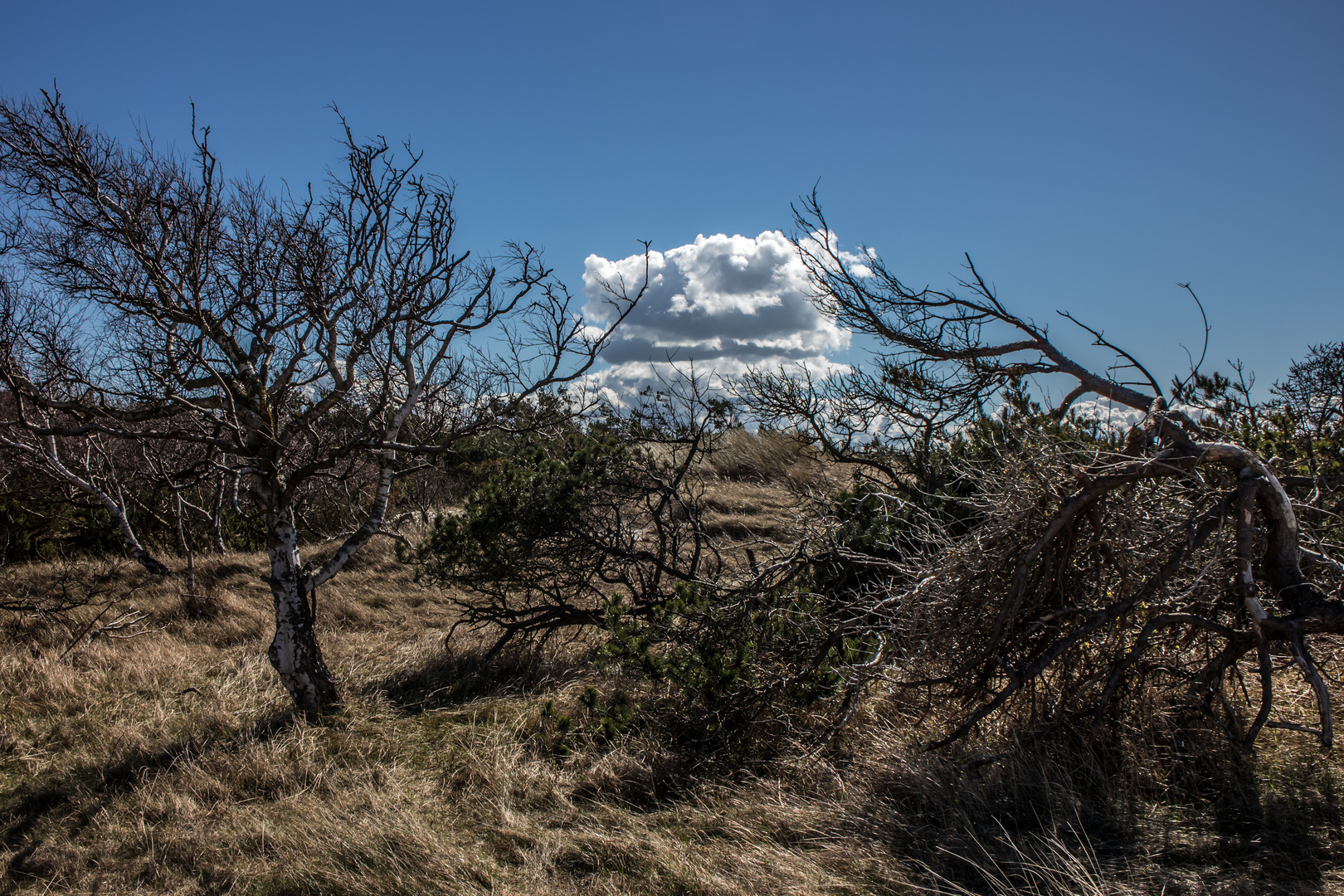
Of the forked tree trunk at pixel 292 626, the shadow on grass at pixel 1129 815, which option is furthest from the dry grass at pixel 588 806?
the forked tree trunk at pixel 292 626

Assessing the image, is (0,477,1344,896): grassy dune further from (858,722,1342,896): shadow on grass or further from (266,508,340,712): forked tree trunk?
(266,508,340,712): forked tree trunk

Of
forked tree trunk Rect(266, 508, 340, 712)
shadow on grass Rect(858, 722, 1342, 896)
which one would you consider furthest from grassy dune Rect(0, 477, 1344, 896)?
forked tree trunk Rect(266, 508, 340, 712)

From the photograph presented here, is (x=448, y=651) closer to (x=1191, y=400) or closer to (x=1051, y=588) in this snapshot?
(x=1051, y=588)

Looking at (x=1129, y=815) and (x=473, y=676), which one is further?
(x=473, y=676)

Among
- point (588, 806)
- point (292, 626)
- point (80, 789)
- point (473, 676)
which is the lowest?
point (80, 789)

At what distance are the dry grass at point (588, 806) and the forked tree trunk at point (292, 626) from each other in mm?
211

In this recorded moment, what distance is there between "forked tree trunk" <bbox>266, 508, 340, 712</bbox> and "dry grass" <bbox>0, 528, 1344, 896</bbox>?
0.69 feet

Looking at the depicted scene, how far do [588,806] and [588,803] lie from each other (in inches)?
0.8

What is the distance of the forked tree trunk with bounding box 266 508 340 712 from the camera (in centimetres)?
512

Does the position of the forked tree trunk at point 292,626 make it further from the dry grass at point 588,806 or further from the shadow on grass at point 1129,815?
the shadow on grass at point 1129,815

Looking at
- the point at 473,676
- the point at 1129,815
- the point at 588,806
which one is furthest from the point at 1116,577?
the point at 473,676

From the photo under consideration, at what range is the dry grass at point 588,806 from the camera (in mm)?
2957

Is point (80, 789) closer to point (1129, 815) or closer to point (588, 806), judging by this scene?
point (588, 806)

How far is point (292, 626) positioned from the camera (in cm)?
519
